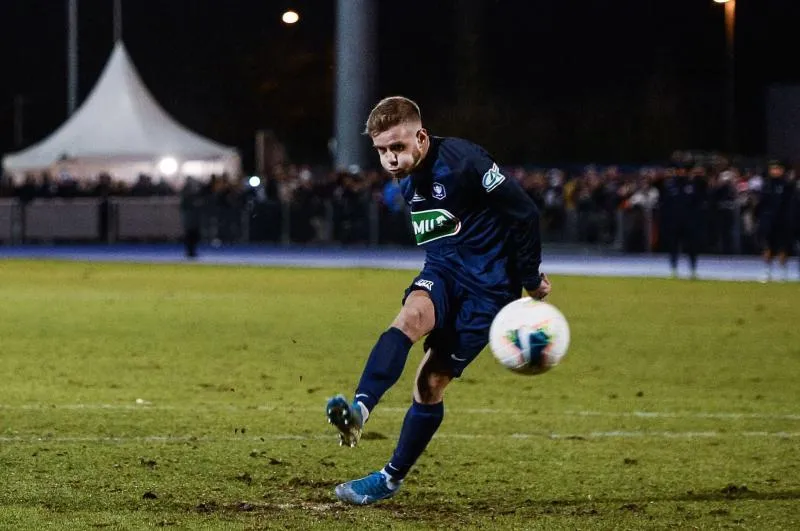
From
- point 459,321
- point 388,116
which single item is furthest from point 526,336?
point 388,116

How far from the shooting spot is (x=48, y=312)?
19.0 meters

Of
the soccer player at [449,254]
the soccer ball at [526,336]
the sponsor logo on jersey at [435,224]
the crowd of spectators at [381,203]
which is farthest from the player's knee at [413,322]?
the crowd of spectators at [381,203]

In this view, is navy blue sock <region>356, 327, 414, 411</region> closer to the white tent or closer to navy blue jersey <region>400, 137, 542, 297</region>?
navy blue jersey <region>400, 137, 542, 297</region>

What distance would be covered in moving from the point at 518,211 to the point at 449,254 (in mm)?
408

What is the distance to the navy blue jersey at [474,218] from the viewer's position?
705cm

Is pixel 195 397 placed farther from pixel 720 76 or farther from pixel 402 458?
pixel 720 76

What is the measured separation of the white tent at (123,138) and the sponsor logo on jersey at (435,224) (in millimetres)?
32733

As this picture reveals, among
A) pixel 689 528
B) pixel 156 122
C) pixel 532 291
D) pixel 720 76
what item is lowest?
pixel 689 528

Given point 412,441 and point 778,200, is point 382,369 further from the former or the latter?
point 778,200

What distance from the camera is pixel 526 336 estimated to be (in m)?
6.89

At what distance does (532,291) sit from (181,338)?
9224 millimetres

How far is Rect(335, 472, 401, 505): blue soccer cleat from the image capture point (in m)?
7.16

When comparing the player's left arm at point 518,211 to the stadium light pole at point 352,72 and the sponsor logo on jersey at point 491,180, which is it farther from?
the stadium light pole at point 352,72

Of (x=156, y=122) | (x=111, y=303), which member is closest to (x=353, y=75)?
(x=156, y=122)
